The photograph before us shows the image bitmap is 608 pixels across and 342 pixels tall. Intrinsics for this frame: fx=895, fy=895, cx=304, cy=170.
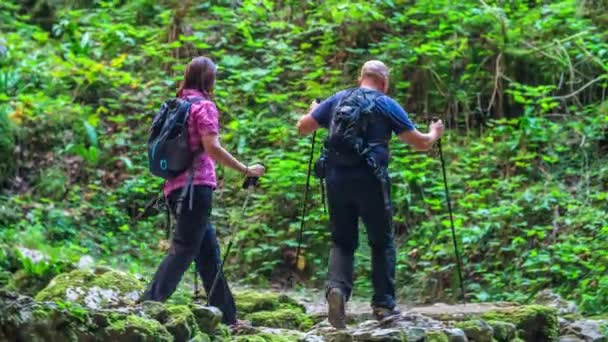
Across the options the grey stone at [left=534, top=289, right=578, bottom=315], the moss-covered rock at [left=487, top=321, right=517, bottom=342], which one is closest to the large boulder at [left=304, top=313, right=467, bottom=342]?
the moss-covered rock at [left=487, top=321, right=517, bottom=342]

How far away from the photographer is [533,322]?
6.76 meters

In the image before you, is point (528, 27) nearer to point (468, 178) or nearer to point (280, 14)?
point (468, 178)

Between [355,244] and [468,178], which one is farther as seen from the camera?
[468,178]

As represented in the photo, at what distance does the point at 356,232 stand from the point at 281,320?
1.08m

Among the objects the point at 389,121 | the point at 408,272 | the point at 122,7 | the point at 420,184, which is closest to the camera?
the point at 389,121

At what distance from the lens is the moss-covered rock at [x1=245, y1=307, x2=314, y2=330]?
6.81 m

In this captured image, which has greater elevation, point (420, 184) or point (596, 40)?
point (596, 40)

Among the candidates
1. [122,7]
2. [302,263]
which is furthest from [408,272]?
[122,7]

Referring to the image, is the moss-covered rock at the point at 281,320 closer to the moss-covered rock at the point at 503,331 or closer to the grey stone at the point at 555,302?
the moss-covered rock at the point at 503,331

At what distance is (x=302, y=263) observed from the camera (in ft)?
37.2

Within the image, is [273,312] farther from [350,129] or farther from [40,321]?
[40,321]

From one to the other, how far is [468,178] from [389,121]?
6112 millimetres

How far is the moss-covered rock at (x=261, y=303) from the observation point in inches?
288

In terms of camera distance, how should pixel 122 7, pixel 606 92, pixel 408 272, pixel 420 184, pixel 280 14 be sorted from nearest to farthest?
pixel 408 272
pixel 420 184
pixel 606 92
pixel 280 14
pixel 122 7
